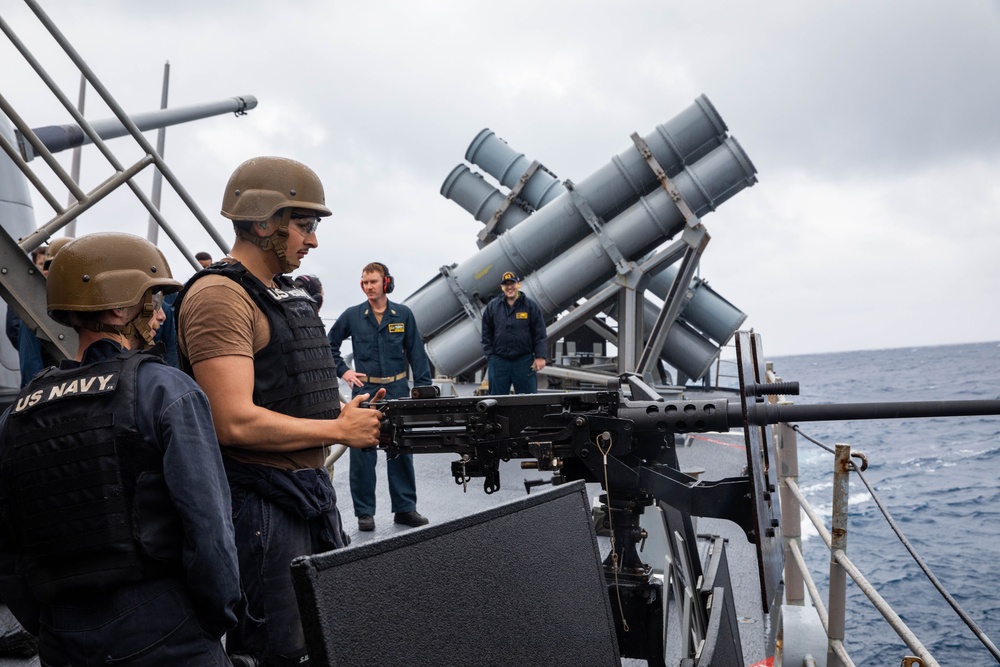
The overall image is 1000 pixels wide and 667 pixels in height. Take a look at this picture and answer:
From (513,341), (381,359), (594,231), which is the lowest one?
Answer: (381,359)

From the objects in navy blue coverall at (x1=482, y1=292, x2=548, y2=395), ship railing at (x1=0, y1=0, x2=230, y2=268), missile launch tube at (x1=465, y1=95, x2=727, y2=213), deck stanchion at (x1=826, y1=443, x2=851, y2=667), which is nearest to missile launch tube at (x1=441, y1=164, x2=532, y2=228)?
missile launch tube at (x1=465, y1=95, x2=727, y2=213)

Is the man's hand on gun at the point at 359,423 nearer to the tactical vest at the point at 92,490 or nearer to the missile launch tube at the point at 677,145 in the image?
the tactical vest at the point at 92,490

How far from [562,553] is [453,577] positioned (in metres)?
0.36

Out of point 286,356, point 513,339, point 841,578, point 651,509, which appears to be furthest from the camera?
point 513,339

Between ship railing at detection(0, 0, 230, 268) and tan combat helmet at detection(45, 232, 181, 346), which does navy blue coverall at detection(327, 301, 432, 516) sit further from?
tan combat helmet at detection(45, 232, 181, 346)

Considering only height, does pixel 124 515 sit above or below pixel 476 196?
below

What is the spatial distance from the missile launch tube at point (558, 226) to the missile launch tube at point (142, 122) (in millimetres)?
3504

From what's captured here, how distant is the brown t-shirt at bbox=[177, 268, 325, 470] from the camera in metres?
2.34

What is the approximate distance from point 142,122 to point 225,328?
863 centimetres

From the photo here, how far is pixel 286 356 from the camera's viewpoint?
99.0 inches

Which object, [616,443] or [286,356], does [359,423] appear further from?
[616,443]

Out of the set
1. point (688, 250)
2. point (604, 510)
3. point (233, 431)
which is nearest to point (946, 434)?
point (688, 250)

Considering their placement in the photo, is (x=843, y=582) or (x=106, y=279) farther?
(x=843, y=582)

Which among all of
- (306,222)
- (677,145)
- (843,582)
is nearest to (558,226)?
(677,145)
